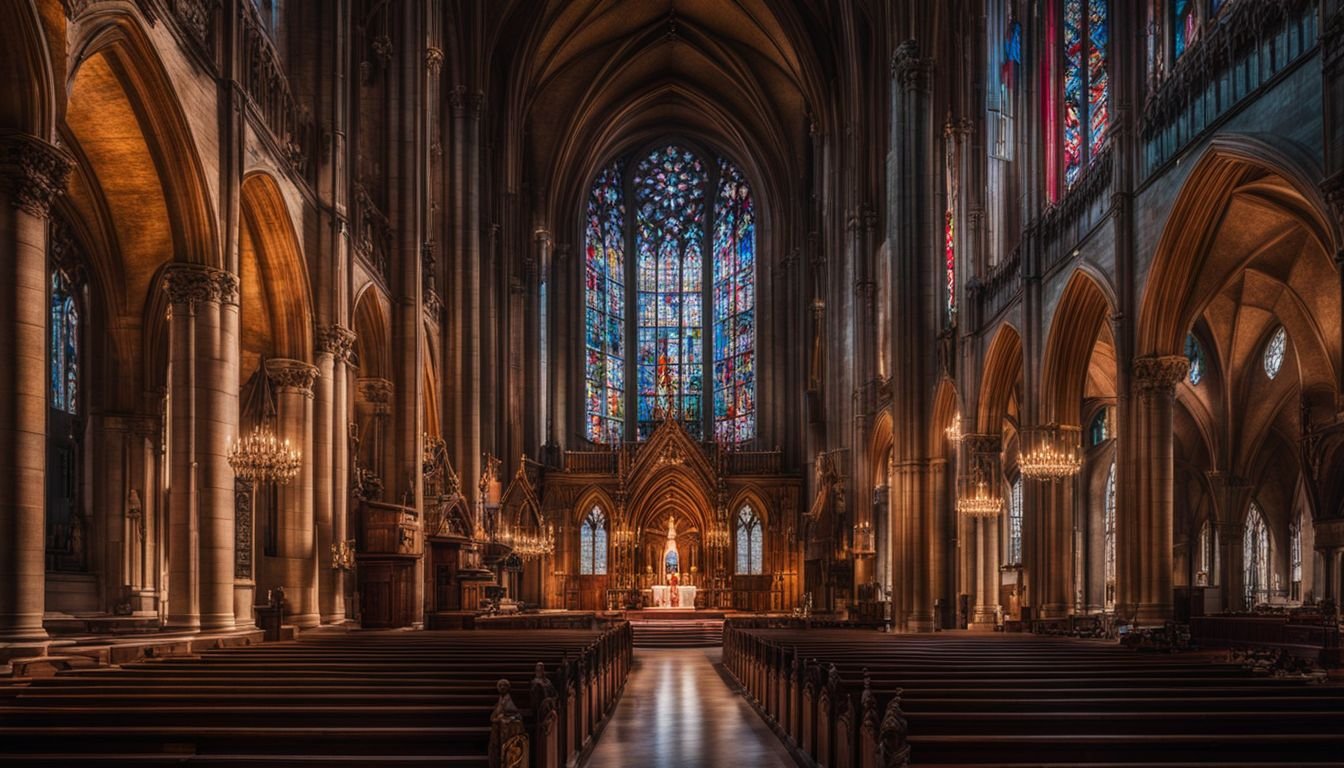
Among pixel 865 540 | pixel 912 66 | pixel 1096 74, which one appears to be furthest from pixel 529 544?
pixel 1096 74

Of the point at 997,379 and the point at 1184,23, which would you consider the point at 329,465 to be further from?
the point at 1184,23

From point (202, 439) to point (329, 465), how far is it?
621cm

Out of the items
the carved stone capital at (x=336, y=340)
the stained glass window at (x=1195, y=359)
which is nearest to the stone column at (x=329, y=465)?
the carved stone capital at (x=336, y=340)

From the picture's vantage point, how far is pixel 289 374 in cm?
2402

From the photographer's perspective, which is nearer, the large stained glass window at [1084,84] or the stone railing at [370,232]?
the large stained glass window at [1084,84]

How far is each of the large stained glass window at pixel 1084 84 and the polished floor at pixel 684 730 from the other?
42.1 feet

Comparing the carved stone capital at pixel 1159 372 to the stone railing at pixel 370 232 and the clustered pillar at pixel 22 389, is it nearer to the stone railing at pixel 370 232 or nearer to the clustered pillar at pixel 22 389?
the stone railing at pixel 370 232

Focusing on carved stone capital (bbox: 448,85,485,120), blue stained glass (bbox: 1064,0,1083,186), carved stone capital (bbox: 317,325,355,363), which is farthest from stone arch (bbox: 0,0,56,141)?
carved stone capital (bbox: 448,85,485,120)

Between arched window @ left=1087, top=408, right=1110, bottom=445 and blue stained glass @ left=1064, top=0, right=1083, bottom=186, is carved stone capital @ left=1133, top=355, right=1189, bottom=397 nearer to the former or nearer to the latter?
blue stained glass @ left=1064, top=0, right=1083, bottom=186

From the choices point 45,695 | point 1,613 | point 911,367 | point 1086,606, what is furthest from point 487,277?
point 45,695

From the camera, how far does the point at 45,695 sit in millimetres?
9789

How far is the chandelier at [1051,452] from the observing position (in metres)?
26.0

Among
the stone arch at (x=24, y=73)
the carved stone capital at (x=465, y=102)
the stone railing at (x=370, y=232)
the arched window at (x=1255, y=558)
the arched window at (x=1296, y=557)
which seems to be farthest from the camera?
the carved stone capital at (x=465, y=102)

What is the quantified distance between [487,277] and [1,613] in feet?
108
